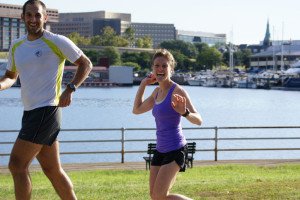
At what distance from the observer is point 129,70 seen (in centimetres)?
16512

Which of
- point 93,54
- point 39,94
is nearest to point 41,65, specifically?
point 39,94

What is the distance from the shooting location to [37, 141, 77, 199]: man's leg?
5.36 metres

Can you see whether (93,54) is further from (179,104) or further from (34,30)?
(179,104)

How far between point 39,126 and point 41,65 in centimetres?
59

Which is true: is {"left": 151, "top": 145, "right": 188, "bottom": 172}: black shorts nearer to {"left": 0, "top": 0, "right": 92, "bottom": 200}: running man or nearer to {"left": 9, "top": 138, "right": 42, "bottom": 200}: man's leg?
{"left": 0, "top": 0, "right": 92, "bottom": 200}: running man

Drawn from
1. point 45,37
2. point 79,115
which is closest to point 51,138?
point 45,37

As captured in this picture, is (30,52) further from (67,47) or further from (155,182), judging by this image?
(155,182)

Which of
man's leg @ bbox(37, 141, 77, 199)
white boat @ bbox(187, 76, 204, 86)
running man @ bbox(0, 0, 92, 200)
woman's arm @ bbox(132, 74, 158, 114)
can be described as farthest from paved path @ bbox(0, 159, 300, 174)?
white boat @ bbox(187, 76, 204, 86)

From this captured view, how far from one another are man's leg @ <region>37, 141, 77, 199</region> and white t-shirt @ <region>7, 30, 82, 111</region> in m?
0.45

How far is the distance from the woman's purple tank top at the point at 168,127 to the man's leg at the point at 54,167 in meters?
1.01

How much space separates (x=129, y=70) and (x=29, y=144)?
16023 cm

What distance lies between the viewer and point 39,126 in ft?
17.3

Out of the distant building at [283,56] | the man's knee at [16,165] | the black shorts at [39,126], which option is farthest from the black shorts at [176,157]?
the distant building at [283,56]

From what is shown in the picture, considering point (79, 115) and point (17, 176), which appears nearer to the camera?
point (17, 176)
